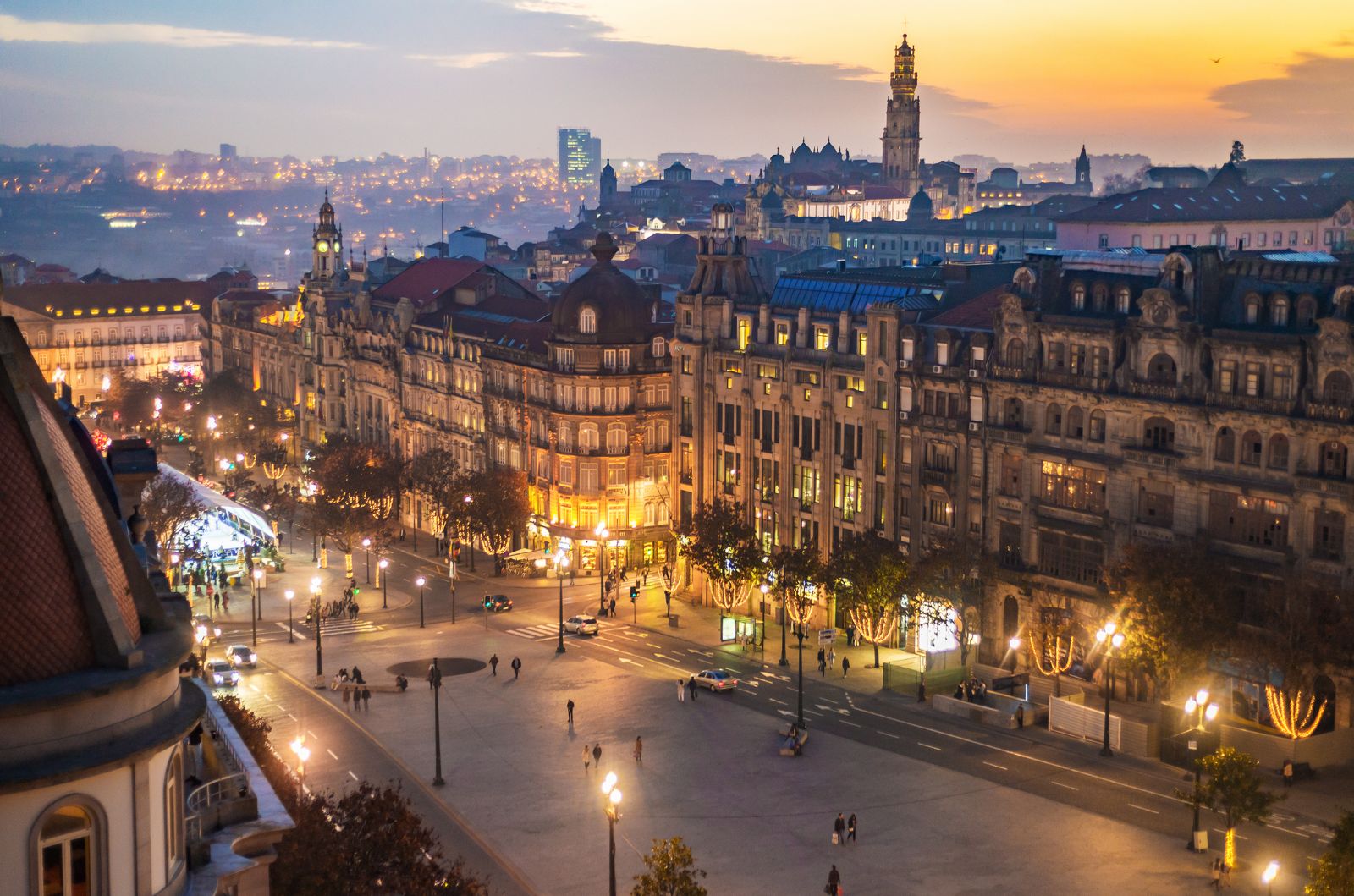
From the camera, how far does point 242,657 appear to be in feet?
322

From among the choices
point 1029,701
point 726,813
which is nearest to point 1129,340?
point 1029,701

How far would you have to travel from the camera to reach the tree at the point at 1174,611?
78188 millimetres

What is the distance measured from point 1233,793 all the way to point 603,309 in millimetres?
70150

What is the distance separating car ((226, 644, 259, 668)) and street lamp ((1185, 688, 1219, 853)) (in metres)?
50.4

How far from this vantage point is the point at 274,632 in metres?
108

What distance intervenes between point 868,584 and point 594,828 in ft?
96.7

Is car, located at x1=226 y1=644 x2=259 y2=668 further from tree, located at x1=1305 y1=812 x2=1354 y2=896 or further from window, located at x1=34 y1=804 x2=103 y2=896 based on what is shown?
window, located at x1=34 y1=804 x2=103 y2=896

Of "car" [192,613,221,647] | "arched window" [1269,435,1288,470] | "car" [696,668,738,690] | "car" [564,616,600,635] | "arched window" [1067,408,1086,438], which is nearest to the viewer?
"arched window" [1269,435,1288,470]

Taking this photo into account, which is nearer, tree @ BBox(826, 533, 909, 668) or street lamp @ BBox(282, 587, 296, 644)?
tree @ BBox(826, 533, 909, 668)

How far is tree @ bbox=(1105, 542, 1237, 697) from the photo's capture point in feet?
257

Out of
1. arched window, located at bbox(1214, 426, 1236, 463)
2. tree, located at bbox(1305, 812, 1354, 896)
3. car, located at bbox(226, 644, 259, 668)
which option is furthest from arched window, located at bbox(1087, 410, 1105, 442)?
car, located at bbox(226, 644, 259, 668)

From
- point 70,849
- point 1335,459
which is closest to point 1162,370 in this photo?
point 1335,459

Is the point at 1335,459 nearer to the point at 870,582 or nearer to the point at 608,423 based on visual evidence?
the point at 870,582

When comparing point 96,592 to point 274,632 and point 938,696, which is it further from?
point 274,632
